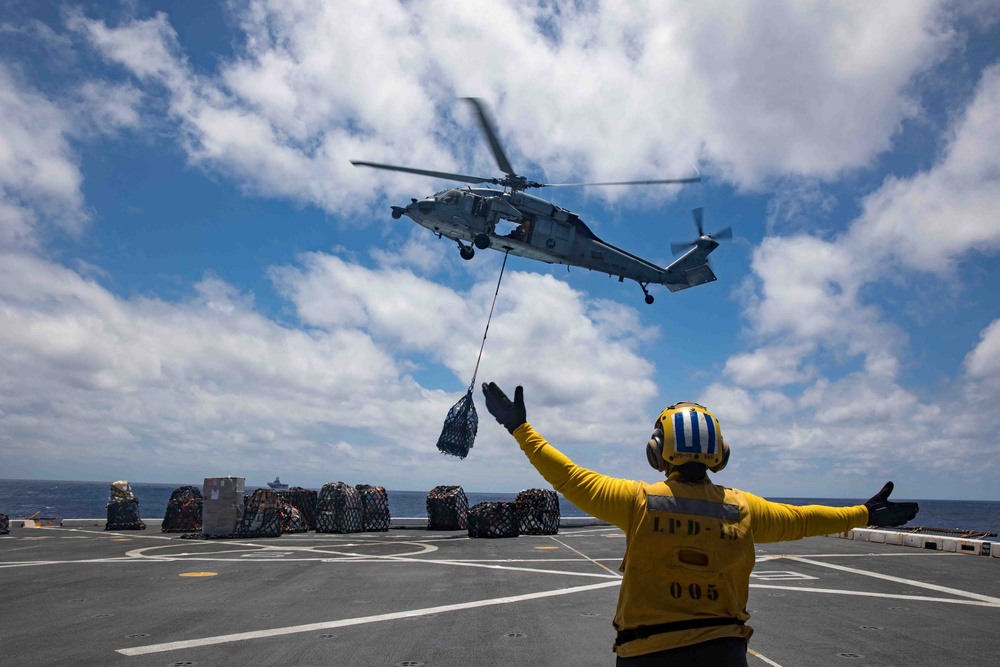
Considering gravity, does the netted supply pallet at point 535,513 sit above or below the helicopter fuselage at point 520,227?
below

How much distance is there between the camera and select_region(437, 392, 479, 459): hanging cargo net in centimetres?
1739

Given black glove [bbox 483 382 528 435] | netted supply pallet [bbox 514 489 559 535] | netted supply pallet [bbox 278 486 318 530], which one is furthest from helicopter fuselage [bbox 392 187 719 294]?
black glove [bbox 483 382 528 435]

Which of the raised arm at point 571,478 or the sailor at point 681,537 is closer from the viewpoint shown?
the sailor at point 681,537

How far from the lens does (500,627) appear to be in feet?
30.4

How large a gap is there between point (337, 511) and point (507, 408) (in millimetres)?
26142

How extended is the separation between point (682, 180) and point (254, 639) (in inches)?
844

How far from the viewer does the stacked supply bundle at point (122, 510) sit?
2838 cm

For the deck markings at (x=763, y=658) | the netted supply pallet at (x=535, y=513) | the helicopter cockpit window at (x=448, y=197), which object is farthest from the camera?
the netted supply pallet at (x=535, y=513)

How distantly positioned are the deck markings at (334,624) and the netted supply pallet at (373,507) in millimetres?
17865

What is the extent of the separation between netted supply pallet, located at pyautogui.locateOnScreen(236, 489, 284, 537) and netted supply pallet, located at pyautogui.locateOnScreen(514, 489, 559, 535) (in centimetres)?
929

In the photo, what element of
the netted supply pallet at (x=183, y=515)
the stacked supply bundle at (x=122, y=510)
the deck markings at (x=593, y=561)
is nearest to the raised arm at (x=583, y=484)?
the deck markings at (x=593, y=561)

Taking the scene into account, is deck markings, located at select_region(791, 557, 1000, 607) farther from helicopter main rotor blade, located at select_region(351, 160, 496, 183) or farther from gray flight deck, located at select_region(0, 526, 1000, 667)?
helicopter main rotor blade, located at select_region(351, 160, 496, 183)

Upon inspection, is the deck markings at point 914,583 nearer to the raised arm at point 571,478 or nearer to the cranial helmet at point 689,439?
the cranial helmet at point 689,439

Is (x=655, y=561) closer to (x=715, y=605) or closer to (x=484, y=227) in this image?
(x=715, y=605)
